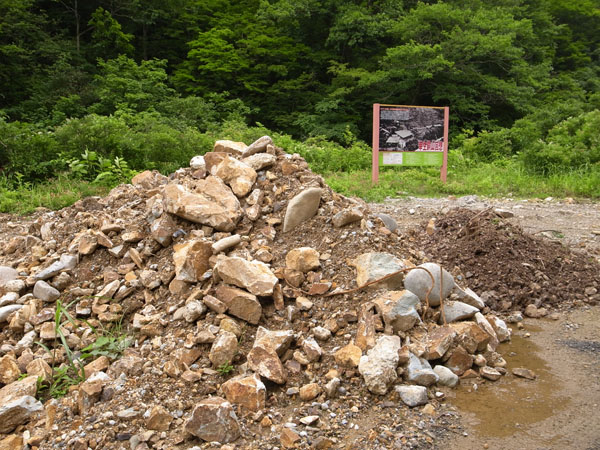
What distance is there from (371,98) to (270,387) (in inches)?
708

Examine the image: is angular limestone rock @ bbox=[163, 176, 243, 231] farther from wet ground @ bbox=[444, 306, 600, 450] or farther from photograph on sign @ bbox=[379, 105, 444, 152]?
photograph on sign @ bbox=[379, 105, 444, 152]

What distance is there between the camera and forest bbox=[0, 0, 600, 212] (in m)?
14.4

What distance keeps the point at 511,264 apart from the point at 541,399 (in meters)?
1.81

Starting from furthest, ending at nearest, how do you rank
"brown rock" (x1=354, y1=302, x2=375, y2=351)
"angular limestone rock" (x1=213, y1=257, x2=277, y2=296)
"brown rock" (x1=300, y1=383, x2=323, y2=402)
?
"angular limestone rock" (x1=213, y1=257, x2=277, y2=296) < "brown rock" (x1=354, y1=302, x2=375, y2=351) < "brown rock" (x1=300, y1=383, x2=323, y2=402)

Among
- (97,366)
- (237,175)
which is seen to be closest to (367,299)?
(237,175)

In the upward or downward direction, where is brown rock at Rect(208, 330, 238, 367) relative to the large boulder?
downward

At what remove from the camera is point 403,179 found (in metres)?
9.98

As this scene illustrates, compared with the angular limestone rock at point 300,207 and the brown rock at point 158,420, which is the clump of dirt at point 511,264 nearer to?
the angular limestone rock at point 300,207

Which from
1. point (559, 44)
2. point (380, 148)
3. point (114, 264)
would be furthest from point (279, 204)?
point (559, 44)

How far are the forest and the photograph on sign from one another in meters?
0.92

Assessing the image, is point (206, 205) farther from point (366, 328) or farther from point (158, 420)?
point (158, 420)

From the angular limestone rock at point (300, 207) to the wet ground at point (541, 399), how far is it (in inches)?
65.6

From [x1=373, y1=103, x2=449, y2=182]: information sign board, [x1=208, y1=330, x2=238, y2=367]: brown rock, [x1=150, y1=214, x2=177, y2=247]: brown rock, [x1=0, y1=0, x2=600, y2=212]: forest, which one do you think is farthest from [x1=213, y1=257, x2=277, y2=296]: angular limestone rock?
[x1=0, y1=0, x2=600, y2=212]: forest

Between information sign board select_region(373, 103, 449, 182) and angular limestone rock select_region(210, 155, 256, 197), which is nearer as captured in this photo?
angular limestone rock select_region(210, 155, 256, 197)
